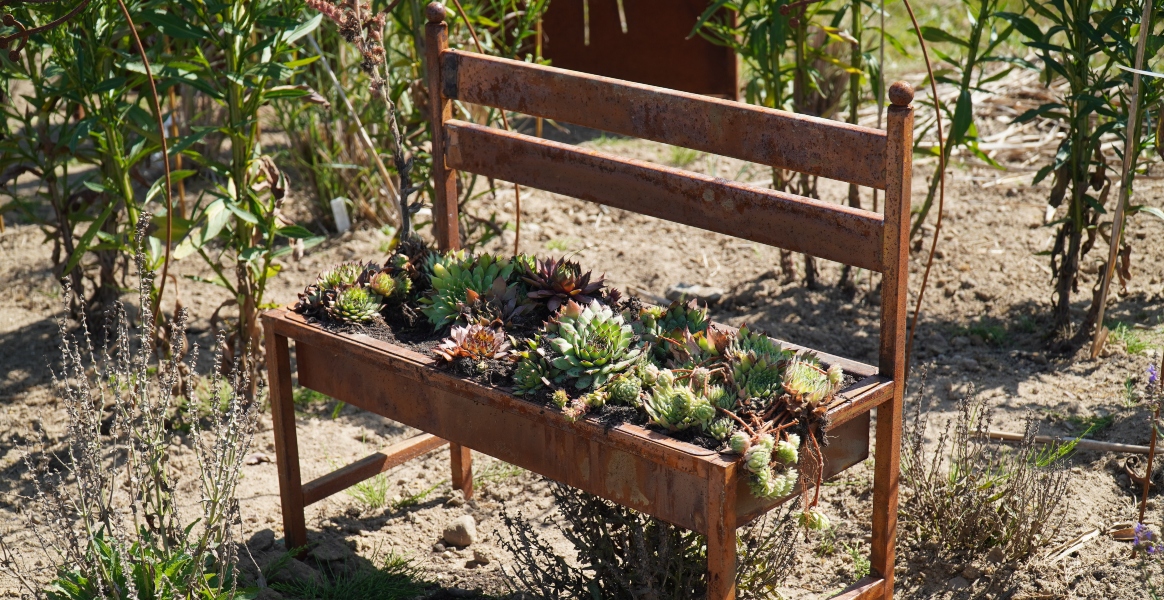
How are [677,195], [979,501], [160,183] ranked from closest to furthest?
[677,195] < [979,501] < [160,183]

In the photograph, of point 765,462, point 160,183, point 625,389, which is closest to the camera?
point 765,462

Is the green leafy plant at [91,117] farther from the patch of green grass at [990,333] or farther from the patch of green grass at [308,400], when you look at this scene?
the patch of green grass at [990,333]

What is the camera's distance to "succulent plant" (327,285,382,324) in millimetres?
2994

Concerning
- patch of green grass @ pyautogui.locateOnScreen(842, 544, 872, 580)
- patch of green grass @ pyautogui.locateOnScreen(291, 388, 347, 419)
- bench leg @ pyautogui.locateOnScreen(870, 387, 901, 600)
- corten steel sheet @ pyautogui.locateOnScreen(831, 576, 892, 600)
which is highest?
bench leg @ pyautogui.locateOnScreen(870, 387, 901, 600)

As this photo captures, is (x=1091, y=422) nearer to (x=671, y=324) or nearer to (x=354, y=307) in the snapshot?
(x=671, y=324)

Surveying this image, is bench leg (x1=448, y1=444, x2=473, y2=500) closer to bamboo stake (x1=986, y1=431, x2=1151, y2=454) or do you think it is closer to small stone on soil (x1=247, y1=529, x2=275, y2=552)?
small stone on soil (x1=247, y1=529, x2=275, y2=552)

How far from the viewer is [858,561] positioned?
3.22 meters

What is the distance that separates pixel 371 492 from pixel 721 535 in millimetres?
1760

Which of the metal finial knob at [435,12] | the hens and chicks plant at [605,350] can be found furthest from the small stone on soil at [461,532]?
the metal finial knob at [435,12]

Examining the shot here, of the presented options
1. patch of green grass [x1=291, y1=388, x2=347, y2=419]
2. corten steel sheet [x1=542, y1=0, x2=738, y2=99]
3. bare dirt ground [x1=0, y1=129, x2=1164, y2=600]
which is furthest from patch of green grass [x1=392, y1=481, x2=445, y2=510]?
corten steel sheet [x1=542, y1=0, x2=738, y2=99]

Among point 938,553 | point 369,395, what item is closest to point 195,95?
point 369,395

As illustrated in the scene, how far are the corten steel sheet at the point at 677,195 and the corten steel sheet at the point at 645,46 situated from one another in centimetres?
354

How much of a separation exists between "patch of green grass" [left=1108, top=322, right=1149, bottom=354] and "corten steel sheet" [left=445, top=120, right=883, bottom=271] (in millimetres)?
2086

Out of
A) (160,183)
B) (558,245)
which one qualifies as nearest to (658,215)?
(160,183)
